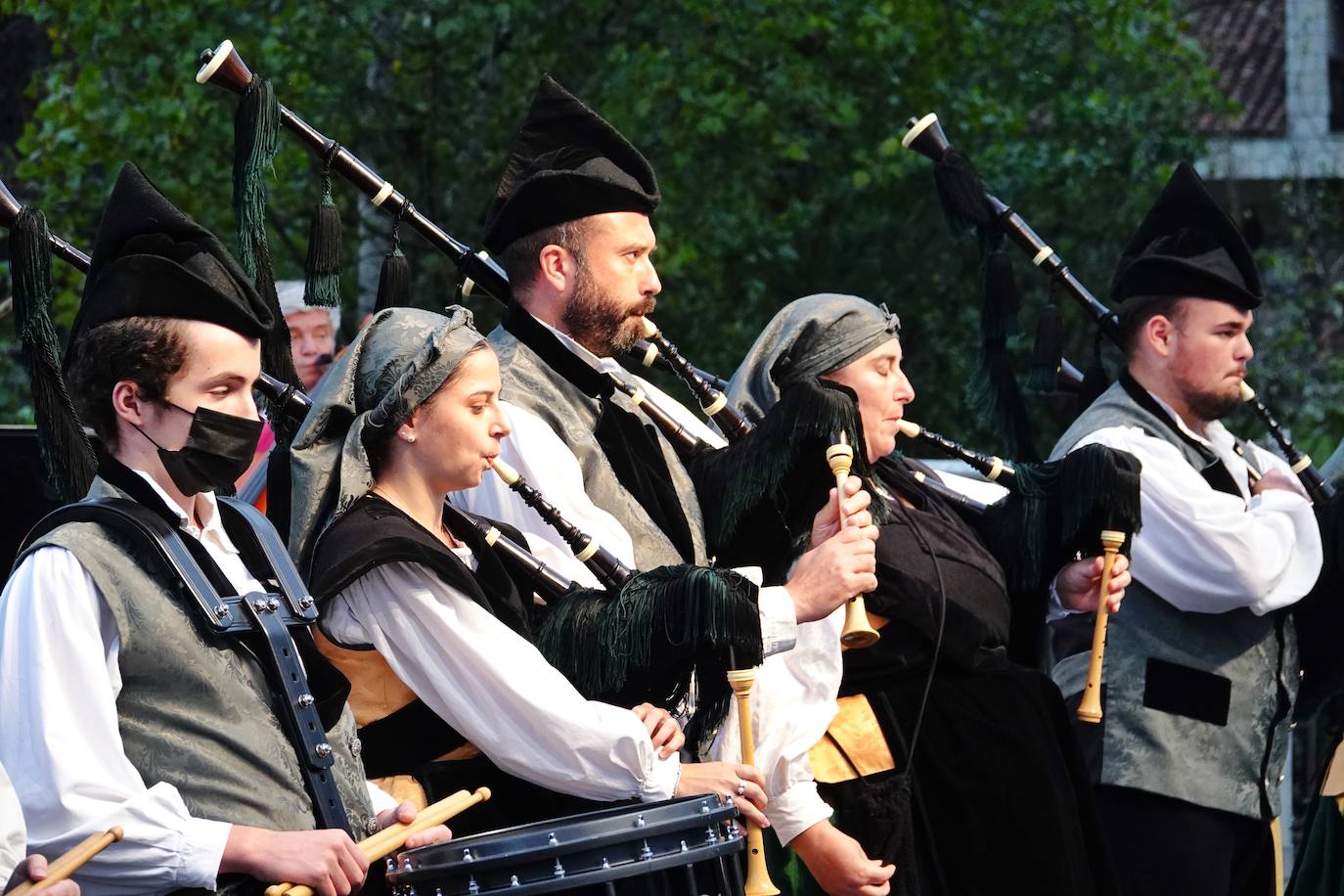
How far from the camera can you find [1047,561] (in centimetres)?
541

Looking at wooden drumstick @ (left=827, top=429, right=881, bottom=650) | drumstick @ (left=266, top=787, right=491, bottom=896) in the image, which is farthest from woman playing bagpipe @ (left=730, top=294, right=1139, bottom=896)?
drumstick @ (left=266, top=787, right=491, bottom=896)

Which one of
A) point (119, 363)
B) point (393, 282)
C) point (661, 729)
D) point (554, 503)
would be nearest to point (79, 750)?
point (119, 363)

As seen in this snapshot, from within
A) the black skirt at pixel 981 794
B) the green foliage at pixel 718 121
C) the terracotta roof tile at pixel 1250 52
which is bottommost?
the black skirt at pixel 981 794

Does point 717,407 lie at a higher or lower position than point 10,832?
higher

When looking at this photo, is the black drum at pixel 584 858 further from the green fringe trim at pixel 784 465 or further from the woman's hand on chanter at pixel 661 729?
the green fringe trim at pixel 784 465

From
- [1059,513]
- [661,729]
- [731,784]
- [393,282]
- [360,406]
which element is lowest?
[731,784]

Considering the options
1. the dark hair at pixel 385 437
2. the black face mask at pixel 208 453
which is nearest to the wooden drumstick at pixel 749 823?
the dark hair at pixel 385 437

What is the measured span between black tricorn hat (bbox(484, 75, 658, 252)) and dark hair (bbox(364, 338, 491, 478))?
905mm

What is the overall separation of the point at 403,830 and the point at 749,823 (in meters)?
0.95

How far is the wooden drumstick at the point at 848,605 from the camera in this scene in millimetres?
4539

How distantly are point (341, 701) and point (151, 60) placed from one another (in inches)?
336

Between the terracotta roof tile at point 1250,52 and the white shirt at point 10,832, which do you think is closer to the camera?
the white shirt at point 10,832

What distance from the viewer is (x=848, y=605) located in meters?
4.80

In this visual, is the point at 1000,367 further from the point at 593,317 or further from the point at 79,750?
the point at 79,750
